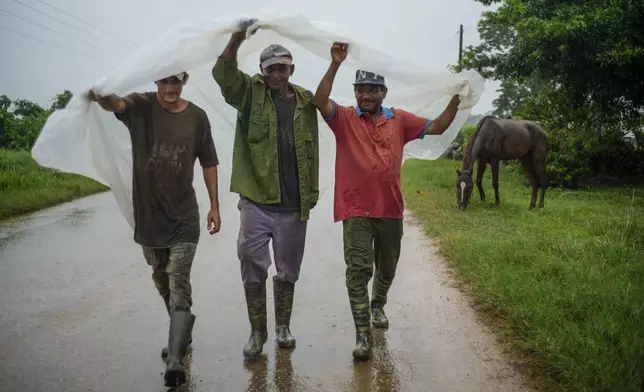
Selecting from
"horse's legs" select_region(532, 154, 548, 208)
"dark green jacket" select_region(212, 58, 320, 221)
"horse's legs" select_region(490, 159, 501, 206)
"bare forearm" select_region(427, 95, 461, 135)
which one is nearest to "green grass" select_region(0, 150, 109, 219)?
"dark green jacket" select_region(212, 58, 320, 221)

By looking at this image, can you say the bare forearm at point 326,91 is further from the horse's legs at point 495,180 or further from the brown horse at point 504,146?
the horse's legs at point 495,180

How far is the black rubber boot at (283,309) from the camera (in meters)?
4.18

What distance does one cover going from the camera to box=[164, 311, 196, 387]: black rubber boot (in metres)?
3.48

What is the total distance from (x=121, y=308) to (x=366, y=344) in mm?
2210

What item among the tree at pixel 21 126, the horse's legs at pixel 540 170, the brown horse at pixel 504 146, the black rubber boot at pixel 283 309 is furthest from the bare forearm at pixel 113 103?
the tree at pixel 21 126

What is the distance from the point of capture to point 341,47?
13.1 ft

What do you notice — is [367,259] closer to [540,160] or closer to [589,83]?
[540,160]

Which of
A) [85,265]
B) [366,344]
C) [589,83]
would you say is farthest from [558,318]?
[589,83]

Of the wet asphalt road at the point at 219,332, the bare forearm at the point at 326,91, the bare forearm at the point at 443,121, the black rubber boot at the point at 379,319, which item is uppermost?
the bare forearm at the point at 326,91

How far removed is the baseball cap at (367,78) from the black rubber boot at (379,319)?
5.61 ft

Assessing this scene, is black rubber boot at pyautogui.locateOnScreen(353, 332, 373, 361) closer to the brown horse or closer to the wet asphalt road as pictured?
the wet asphalt road

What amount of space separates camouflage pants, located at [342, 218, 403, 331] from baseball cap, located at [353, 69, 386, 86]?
92 centimetres

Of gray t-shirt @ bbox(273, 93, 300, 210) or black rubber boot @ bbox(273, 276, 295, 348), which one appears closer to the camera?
gray t-shirt @ bbox(273, 93, 300, 210)

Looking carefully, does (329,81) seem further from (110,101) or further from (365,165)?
(110,101)
